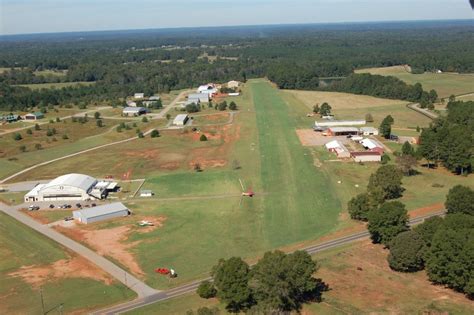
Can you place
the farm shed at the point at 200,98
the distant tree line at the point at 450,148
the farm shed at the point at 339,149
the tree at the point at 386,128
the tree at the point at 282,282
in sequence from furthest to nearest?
the farm shed at the point at 200,98
the tree at the point at 386,128
the farm shed at the point at 339,149
the distant tree line at the point at 450,148
the tree at the point at 282,282

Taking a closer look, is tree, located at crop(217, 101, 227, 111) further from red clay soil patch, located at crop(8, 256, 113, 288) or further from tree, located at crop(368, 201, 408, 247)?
red clay soil patch, located at crop(8, 256, 113, 288)

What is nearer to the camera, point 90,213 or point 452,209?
point 452,209

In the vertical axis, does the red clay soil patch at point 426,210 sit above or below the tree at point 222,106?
below

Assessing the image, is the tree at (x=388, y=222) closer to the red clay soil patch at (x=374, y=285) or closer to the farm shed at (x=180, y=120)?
the red clay soil patch at (x=374, y=285)

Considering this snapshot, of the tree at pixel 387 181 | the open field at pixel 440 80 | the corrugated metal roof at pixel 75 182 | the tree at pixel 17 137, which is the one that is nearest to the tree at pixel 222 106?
the tree at pixel 17 137

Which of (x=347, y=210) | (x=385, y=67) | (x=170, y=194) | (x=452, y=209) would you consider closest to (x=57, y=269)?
(x=170, y=194)

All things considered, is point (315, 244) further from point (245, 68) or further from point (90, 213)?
point (245, 68)
